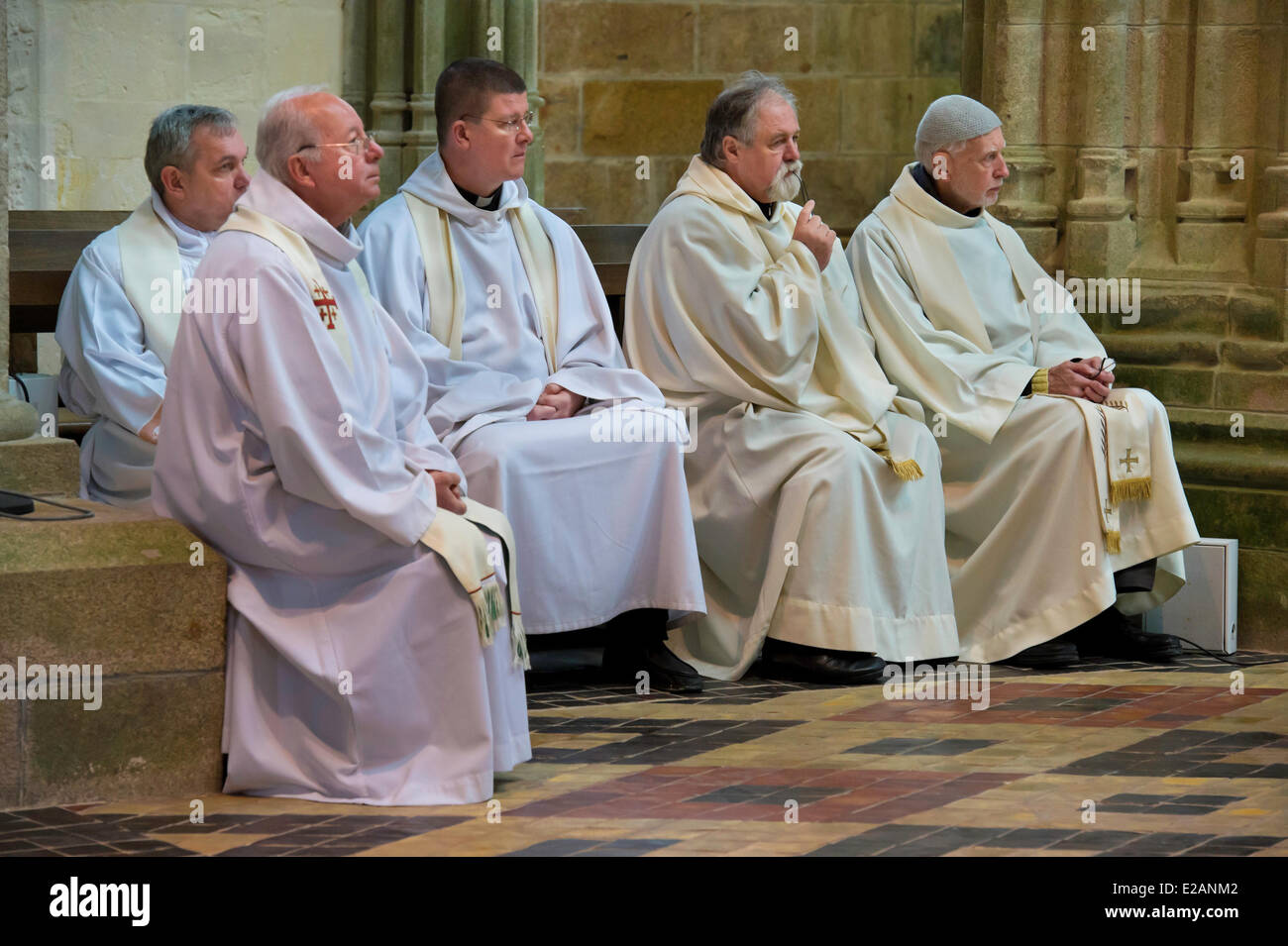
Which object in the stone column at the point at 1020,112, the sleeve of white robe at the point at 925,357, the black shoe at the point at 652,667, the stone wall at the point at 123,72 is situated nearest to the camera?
the black shoe at the point at 652,667

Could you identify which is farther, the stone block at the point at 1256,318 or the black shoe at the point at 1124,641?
the stone block at the point at 1256,318

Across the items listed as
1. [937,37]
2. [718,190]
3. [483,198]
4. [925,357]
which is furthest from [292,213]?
[937,37]

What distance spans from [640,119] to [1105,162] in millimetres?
3322

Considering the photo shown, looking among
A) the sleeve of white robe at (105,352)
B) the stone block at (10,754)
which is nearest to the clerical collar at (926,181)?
the sleeve of white robe at (105,352)

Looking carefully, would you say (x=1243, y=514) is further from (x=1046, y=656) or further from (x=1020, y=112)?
(x=1020, y=112)

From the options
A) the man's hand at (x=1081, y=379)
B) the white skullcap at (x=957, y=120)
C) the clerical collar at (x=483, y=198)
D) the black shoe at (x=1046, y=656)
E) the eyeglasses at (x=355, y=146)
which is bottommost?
the black shoe at (x=1046, y=656)

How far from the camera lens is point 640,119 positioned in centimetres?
1073

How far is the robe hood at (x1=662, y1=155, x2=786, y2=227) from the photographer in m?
6.81

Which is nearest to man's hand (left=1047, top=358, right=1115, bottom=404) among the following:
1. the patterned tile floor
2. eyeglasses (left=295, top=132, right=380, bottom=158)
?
Result: the patterned tile floor

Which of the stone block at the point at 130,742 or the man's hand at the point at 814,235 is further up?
the man's hand at the point at 814,235

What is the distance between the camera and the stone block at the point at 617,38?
10.7 meters

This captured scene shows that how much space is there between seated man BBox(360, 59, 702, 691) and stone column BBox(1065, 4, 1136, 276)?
2.15 meters

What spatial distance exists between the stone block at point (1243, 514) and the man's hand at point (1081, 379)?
0.68 m

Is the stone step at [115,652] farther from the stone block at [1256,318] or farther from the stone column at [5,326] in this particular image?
the stone block at [1256,318]
